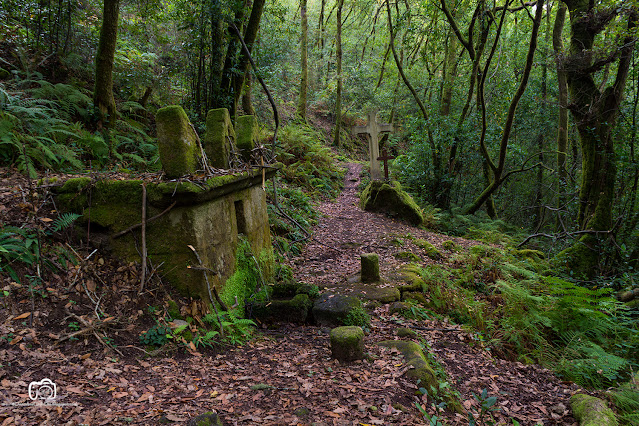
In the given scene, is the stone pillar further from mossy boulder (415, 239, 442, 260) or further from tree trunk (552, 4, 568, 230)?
tree trunk (552, 4, 568, 230)

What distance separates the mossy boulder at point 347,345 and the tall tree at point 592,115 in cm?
656

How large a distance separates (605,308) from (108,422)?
595cm

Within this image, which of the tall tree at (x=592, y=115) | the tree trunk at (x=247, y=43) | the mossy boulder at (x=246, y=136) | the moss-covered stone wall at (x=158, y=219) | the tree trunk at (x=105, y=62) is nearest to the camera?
the moss-covered stone wall at (x=158, y=219)

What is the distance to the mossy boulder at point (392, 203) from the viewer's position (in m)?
10.4

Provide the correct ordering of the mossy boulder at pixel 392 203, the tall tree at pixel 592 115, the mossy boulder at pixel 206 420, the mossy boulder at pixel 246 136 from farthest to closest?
the mossy boulder at pixel 392 203, the tall tree at pixel 592 115, the mossy boulder at pixel 246 136, the mossy boulder at pixel 206 420

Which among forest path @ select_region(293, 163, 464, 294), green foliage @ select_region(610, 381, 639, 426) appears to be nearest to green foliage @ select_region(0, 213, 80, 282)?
forest path @ select_region(293, 163, 464, 294)

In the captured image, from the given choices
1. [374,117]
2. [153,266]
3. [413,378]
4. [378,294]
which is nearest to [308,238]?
[378,294]

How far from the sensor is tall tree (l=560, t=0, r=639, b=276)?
7.03 m

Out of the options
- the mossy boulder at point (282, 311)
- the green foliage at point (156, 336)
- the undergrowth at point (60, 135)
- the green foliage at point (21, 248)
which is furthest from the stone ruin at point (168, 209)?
the undergrowth at point (60, 135)

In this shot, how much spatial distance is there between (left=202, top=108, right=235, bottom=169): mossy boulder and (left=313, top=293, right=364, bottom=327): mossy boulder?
7.43 ft

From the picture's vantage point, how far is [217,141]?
4.64 meters

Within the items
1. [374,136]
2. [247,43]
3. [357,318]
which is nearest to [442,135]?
[374,136]

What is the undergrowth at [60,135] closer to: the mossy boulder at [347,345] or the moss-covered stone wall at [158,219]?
the moss-covered stone wall at [158,219]

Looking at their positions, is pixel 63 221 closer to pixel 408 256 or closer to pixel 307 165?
pixel 408 256
